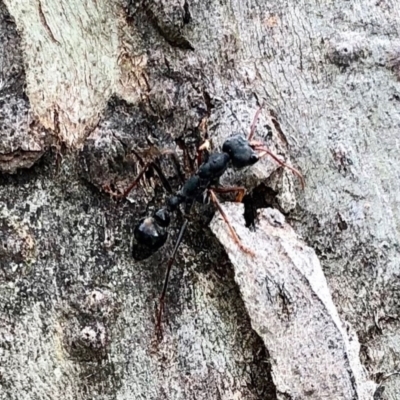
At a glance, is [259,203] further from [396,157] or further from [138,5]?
[138,5]

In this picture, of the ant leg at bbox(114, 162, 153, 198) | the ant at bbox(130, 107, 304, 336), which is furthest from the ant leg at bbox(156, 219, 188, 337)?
the ant leg at bbox(114, 162, 153, 198)

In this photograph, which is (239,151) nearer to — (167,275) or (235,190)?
(235,190)

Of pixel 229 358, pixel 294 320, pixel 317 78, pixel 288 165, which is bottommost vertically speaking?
pixel 229 358

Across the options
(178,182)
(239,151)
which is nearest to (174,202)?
(178,182)

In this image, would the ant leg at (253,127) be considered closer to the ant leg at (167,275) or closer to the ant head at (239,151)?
the ant head at (239,151)

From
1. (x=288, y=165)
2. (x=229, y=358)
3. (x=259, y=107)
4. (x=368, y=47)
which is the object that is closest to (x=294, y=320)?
(x=229, y=358)

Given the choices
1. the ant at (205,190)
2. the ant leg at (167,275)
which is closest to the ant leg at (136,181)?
the ant at (205,190)
